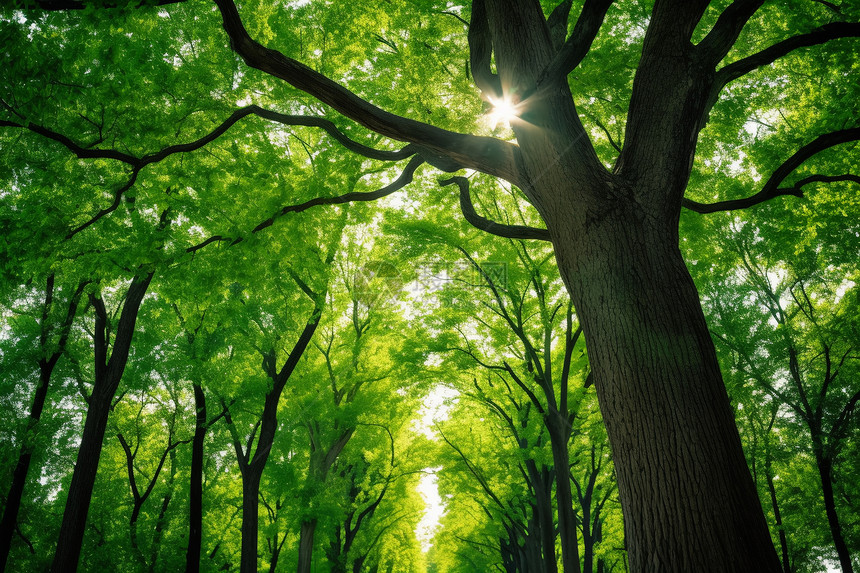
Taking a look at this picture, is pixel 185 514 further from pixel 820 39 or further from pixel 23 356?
pixel 820 39

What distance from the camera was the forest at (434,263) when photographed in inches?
118

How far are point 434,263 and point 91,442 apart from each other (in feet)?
26.9

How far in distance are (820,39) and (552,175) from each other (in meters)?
2.67

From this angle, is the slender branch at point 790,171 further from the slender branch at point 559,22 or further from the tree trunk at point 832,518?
the tree trunk at point 832,518

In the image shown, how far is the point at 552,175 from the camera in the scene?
327 cm

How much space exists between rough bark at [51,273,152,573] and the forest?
0.17 feet

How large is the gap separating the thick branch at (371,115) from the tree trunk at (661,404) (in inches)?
35.0

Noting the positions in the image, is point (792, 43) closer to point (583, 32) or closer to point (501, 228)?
point (583, 32)

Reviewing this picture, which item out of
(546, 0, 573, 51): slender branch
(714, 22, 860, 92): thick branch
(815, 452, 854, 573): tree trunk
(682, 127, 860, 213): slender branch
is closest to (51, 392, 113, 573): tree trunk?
(546, 0, 573, 51): slender branch

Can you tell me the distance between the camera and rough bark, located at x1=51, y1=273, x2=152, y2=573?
8.21 metres

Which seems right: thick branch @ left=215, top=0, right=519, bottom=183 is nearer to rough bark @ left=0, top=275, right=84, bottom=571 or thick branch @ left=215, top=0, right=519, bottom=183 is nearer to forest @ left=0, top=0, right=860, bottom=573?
forest @ left=0, top=0, right=860, bottom=573

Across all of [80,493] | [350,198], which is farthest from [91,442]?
[350,198]

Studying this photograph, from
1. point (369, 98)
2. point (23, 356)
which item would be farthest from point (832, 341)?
point (23, 356)

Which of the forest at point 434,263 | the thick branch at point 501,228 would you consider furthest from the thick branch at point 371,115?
the thick branch at point 501,228
